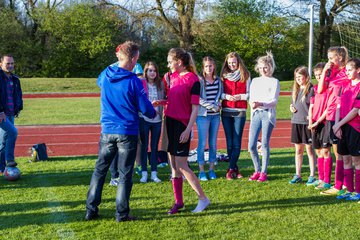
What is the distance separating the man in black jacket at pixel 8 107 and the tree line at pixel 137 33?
88.6ft

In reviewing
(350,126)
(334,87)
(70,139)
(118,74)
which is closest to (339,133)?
(350,126)

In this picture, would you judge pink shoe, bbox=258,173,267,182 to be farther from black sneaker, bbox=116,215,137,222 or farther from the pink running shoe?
black sneaker, bbox=116,215,137,222

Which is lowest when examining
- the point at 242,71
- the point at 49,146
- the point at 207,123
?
the point at 49,146

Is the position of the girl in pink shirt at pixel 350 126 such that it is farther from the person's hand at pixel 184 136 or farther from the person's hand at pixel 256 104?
the person's hand at pixel 184 136

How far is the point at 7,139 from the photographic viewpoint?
6934 millimetres

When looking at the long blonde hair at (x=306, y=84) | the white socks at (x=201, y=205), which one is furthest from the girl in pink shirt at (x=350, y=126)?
the white socks at (x=201, y=205)

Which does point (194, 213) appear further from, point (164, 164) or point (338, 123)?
point (164, 164)

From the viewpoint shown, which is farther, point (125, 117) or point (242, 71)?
point (242, 71)

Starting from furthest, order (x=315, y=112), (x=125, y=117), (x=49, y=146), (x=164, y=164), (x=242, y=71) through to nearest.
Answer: (x=49, y=146), (x=164, y=164), (x=242, y=71), (x=315, y=112), (x=125, y=117)

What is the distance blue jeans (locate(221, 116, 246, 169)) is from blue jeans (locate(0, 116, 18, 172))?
334 cm

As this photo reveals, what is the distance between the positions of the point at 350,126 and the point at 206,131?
2.14 meters

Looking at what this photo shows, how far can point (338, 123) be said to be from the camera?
527cm

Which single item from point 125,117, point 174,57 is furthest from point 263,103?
point 125,117

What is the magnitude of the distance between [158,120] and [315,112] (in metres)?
2.29
